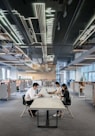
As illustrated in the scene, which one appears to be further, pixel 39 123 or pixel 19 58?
pixel 19 58

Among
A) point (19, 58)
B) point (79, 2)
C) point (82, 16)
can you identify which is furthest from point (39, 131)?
point (19, 58)

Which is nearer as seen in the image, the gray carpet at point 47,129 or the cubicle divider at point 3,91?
the gray carpet at point 47,129

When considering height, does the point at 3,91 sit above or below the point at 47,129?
above

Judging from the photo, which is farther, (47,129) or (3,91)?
(3,91)

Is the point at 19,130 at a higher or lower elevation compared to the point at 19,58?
lower

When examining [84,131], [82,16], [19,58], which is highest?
[82,16]

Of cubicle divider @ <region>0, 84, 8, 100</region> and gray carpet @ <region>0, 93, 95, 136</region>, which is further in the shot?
cubicle divider @ <region>0, 84, 8, 100</region>

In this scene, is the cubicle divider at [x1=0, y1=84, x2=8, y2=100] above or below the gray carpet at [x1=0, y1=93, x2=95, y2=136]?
above

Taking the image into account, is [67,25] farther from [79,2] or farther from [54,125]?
[54,125]

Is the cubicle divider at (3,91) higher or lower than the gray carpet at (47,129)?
higher

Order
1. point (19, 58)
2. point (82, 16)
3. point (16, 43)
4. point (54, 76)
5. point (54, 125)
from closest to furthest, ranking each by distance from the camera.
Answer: point (54, 125) → point (82, 16) → point (16, 43) → point (19, 58) → point (54, 76)

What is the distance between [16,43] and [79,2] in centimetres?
521

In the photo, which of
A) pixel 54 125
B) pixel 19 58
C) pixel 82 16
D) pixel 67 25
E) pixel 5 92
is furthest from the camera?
pixel 19 58

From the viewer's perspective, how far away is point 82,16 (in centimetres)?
584
